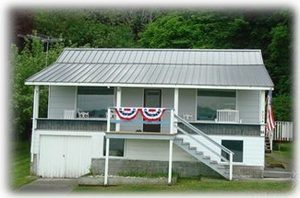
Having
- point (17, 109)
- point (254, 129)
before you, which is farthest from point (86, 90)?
point (254, 129)

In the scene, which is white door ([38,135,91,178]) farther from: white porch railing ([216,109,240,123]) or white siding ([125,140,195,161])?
white porch railing ([216,109,240,123])

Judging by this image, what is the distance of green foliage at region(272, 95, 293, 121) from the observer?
32062 mm

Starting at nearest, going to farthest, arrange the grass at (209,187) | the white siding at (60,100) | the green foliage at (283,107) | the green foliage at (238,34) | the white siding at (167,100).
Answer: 1. the grass at (209,187)
2. the white siding at (167,100)
3. the white siding at (60,100)
4. the green foliage at (283,107)
5. the green foliage at (238,34)

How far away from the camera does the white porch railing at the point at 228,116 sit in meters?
22.5

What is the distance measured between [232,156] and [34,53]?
1967cm

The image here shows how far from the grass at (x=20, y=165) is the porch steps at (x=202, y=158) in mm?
6758

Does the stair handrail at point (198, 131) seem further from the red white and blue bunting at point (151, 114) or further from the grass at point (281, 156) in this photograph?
the grass at point (281, 156)

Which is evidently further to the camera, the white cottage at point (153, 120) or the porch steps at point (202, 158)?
the white cottage at point (153, 120)

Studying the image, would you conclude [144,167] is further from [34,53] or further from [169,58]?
[34,53]

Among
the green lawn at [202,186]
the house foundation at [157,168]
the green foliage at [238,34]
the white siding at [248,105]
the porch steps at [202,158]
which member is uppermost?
the green foliage at [238,34]

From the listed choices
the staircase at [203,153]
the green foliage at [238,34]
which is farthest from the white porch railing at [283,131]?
the staircase at [203,153]

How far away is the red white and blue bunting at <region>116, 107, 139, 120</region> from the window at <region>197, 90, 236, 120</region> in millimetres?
3410

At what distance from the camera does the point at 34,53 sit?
3547 centimetres

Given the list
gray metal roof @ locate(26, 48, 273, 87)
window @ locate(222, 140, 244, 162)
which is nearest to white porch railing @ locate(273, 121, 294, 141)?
gray metal roof @ locate(26, 48, 273, 87)
